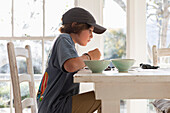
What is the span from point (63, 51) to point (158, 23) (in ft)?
5.77

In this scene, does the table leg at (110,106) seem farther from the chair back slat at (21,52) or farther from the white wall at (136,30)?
the white wall at (136,30)

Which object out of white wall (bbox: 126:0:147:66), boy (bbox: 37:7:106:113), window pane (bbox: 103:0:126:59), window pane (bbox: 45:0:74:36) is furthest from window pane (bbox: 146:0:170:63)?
boy (bbox: 37:7:106:113)

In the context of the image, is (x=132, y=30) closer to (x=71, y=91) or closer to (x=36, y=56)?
(x=36, y=56)

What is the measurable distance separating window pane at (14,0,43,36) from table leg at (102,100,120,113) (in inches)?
71.0

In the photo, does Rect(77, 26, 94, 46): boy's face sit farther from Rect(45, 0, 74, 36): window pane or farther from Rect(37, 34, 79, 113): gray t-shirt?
Rect(45, 0, 74, 36): window pane

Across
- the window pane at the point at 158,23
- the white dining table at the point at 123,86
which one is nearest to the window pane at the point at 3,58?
the window pane at the point at 158,23

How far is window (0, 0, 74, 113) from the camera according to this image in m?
2.80

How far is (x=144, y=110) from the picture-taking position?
2826 millimetres

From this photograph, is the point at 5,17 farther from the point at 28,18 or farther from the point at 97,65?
the point at 97,65

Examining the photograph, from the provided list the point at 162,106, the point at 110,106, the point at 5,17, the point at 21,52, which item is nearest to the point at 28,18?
the point at 5,17

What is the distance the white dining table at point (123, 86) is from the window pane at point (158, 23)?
6.19ft

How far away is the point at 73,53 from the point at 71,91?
34 centimetres

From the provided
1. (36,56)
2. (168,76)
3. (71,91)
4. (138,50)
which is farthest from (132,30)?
(168,76)

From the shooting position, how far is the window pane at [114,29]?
288 centimetres
